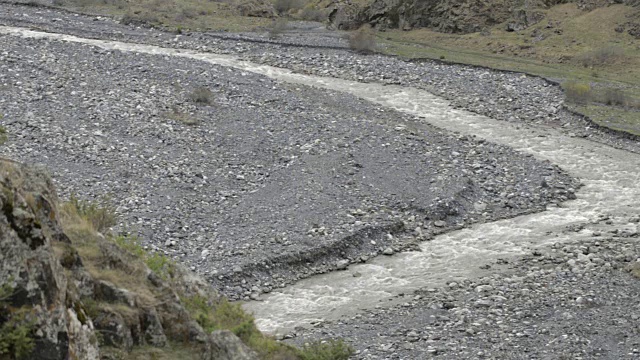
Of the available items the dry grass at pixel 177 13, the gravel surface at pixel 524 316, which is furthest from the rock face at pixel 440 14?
the gravel surface at pixel 524 316

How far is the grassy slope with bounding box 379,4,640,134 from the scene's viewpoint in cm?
3859

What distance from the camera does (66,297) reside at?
8.17 metres

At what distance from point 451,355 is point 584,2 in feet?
126

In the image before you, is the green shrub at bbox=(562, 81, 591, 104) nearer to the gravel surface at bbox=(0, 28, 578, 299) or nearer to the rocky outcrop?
the gravel surface at bbox=(0, 28, 578, 299)

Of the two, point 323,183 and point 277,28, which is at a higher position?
point 277,28

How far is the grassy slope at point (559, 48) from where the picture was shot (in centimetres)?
3859

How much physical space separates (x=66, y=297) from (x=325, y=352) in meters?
6.12

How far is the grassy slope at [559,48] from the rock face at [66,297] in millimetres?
26853

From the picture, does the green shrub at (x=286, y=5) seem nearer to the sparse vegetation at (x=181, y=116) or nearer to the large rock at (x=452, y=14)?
the large rock at (x=452, y=14)

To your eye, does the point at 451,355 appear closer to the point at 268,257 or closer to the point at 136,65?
the point at 268,257

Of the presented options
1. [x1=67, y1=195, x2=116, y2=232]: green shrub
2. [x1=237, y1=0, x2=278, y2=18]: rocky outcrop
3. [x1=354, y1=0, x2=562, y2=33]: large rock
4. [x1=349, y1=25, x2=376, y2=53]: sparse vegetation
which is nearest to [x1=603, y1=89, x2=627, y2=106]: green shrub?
[x1=349, y1=25, x2=376, y2=53]: sparse vegetation

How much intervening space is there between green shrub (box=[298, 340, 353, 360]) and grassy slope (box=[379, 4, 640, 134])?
74.7ft

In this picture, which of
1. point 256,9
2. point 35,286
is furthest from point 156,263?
point 256,9

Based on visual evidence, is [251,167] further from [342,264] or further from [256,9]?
[256,9]
